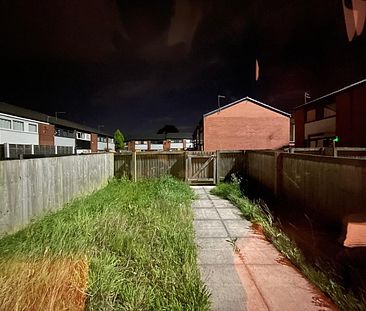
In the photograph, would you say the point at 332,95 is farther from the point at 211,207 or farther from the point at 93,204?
the point at 93,204

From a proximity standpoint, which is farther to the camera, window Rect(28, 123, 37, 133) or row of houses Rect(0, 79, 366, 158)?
window Rect(28, 123, 37, 133)

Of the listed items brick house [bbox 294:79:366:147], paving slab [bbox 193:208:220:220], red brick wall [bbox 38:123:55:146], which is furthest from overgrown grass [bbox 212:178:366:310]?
red brick wall [bbox 38:123:55:146]

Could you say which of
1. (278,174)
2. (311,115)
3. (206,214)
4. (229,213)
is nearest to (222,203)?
(229,213)

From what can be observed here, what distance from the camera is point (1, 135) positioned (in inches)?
919

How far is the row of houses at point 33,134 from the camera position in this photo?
76.1 feet

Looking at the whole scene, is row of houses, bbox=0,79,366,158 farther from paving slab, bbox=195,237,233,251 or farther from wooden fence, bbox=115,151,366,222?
paving slab, bbox=195,237,233,251

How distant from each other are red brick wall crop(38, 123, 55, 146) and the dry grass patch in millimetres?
32542

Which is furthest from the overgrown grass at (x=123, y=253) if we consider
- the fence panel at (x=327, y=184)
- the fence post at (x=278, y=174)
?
the fence post at (x=278, y=174)

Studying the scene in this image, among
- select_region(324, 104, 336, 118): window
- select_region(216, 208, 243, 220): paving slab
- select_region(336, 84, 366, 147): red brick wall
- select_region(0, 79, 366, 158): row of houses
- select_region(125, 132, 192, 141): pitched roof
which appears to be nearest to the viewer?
select_region(216, 208, 243, 220): paving slab

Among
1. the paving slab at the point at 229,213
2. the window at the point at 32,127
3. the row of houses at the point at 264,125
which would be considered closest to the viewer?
the paving slab at the point at 229,213

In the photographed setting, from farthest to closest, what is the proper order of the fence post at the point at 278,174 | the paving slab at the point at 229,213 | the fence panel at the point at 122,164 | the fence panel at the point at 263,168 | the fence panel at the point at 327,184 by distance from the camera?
the fence panel at the point at 122,164
the fence panel at the point at 263,168
the fence post at the point at 278,174
the paving slab at the point at 229,213
the fence panel at the point at 327,184

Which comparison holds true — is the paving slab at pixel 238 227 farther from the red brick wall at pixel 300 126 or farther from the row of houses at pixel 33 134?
the red brick wall at pixel 300 126

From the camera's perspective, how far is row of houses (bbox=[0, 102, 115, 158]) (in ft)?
76.1

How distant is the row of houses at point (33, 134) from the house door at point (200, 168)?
774cm
